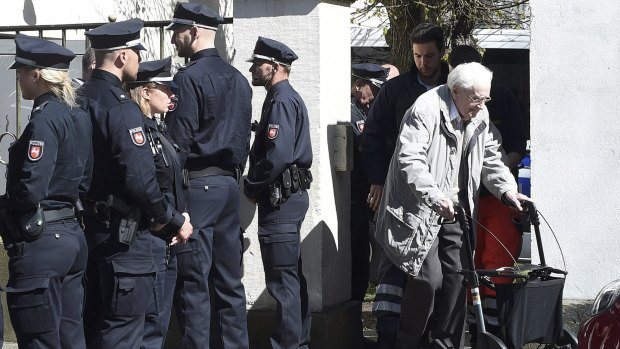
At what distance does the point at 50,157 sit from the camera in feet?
17.3

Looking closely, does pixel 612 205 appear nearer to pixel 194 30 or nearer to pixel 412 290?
pixel 412 290

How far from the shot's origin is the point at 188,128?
6.60 metres

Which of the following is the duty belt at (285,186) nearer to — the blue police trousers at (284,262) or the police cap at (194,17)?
the blue police trousers at (284,262)

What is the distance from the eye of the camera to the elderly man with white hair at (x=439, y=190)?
20.8ft

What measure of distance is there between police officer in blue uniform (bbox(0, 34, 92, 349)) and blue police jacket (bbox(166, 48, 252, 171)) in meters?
1.16

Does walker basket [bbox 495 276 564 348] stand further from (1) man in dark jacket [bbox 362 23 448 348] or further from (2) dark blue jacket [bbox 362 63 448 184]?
(2) dark blue jacket [bbox 362 63 448 184]

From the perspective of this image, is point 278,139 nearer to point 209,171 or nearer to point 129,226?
point 209,171

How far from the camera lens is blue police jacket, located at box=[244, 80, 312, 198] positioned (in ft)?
22.4

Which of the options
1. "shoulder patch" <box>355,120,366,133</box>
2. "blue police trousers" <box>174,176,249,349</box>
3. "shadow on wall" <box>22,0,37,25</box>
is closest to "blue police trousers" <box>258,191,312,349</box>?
"blue police trousers" <box>174,176,249,349</box>

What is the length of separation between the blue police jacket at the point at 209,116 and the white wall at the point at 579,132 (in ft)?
6.37

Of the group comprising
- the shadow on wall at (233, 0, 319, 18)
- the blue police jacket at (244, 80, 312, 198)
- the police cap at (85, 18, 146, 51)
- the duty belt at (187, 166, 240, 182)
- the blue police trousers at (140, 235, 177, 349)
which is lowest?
the blue police trousers at (140, 235, 177, 349)

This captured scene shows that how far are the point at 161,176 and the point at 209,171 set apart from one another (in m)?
0.76

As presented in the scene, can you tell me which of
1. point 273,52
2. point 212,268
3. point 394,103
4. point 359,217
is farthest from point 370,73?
point 212,268

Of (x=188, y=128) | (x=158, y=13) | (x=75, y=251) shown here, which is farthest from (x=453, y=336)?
(x=158, y=13)
